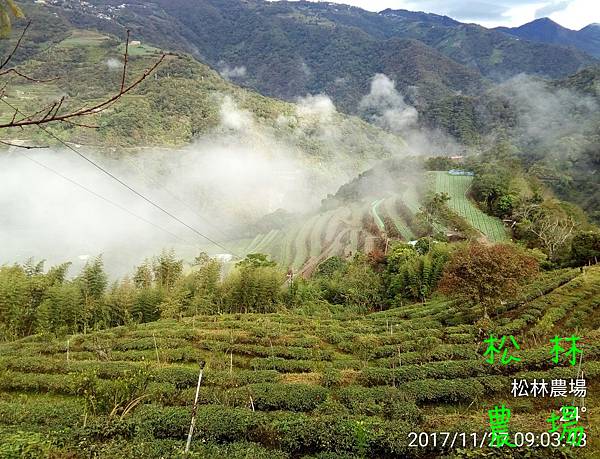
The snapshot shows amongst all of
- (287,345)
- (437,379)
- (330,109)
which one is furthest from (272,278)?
(330,109)

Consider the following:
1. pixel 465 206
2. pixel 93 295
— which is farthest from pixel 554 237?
pixel 93 295

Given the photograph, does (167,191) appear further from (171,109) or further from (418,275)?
(418,275)

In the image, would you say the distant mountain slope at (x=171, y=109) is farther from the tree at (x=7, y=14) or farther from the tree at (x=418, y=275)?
the tree at (x=7, y=14)

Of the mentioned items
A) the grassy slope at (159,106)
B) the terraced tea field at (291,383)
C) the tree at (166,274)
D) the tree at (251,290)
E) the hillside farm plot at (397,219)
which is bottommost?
the terraced tea field at (291,383)

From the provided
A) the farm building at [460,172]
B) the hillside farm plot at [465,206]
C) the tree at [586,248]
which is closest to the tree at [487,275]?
the tree at [586,248]

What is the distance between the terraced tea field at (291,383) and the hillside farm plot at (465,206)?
28.8 metres

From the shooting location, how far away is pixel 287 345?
2083 centimetres

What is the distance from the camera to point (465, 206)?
64.2 m

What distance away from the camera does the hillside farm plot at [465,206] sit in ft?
176

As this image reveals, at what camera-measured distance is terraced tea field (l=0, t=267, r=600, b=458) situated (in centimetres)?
1051

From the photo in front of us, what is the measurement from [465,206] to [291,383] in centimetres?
5731

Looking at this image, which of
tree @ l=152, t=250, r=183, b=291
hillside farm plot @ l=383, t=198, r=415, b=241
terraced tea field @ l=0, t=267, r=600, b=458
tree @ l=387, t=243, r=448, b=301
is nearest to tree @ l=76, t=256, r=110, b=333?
terraced tea field @ l=0, t=267, r=600, b=458

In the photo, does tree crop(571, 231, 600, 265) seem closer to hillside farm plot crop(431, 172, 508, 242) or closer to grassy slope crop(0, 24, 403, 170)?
hillside farm plot crop(431, 172, 508, 242)

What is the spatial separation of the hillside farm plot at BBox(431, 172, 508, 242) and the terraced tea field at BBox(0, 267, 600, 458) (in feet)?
94.6
